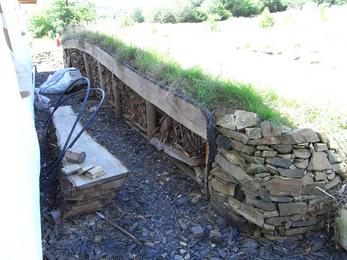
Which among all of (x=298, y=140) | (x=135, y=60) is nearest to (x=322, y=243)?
(x=298, y=140)

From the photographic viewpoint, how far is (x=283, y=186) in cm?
271

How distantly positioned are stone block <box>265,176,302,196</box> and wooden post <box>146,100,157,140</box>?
197 cm

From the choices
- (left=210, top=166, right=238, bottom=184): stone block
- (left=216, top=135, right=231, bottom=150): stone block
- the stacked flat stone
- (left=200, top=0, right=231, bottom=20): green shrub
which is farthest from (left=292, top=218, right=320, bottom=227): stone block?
(left=200, top=0, right=231, bottom=20): green shrub

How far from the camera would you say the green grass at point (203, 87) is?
3010 millimetres

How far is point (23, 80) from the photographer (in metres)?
2.78

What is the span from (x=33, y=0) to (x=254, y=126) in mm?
6764

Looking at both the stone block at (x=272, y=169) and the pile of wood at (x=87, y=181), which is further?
the pile of wood at (x=87, y=181)

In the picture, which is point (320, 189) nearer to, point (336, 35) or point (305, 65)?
point (305, 65)

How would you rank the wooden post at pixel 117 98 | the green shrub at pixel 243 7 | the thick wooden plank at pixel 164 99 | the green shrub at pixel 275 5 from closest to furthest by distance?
the thick wooden plank at pixel 164 99, the wooden post at pixel 117 98, the green shrub at pixel 243 7, the green shrub at pixel 275 5

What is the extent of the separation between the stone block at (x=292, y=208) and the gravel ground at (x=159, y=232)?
0.24m

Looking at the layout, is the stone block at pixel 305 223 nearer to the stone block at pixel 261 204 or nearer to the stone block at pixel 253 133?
the stone block at pixel 261 204

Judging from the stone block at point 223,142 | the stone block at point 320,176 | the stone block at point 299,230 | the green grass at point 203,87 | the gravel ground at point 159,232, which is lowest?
the gravel ground at point 159,232

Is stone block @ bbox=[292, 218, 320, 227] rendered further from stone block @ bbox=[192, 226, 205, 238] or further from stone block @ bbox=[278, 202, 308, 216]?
stone block @ bbox=[192, 226, 205, 238]

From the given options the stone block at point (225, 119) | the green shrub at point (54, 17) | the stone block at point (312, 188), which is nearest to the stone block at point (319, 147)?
the stone block at point (312, 188)
